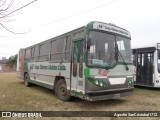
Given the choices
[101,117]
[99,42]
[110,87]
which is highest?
[99,42]

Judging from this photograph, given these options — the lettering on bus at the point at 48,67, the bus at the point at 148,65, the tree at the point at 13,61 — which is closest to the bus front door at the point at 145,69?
the bus at the point at 148,65

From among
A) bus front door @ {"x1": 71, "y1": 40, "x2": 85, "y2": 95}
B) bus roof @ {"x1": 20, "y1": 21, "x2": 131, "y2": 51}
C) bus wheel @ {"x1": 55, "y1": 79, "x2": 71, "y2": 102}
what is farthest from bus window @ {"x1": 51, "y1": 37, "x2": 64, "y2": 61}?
bus front door @ {"x1": 71, "y1": 40, "x2": 85, "y2": 95}

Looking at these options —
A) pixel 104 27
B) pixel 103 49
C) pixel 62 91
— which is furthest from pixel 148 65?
pixel 62 91

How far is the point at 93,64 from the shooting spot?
6.60 metres

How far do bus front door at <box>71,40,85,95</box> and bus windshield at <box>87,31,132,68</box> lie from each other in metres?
0.41

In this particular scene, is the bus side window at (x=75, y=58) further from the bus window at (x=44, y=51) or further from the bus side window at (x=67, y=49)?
the bus window at (x=44, y=51)

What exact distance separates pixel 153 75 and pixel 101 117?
6448mm

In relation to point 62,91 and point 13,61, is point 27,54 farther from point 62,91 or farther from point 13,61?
point 13,61

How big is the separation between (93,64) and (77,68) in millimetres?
797

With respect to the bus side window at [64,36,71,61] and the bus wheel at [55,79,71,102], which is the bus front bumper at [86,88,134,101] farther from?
the bus side window at [64,36,71,61]

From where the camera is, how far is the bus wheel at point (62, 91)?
26.8 feet

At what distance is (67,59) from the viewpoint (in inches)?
316

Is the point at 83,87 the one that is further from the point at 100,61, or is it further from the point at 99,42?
the point at 99,42

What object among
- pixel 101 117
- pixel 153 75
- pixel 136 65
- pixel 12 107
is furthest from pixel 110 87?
pixel 136 65
